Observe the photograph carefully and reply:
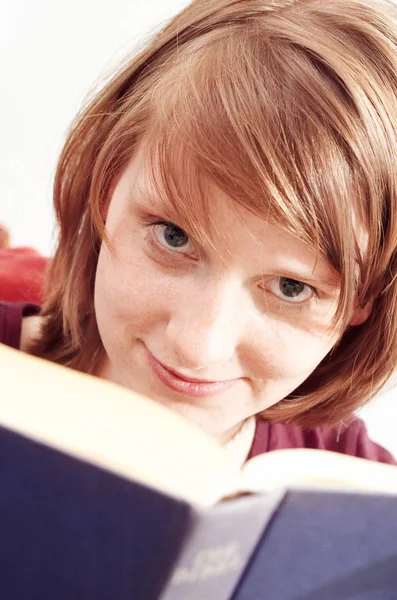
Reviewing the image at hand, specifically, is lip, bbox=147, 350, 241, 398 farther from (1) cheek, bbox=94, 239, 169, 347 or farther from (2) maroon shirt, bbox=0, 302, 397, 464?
(2) maroon shirt, bbox=0, 302, 397, 464

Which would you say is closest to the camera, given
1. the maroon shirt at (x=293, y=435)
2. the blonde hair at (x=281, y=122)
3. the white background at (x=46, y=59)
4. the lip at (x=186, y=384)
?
the blonde hair at (x=281, y=122)

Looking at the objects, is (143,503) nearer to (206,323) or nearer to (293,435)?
(206,323)

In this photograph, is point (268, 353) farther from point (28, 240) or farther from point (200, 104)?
point (28, 240)

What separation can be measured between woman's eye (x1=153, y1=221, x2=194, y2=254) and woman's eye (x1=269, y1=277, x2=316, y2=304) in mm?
78

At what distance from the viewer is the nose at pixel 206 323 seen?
63 cm

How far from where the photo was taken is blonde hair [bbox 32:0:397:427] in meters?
0.61

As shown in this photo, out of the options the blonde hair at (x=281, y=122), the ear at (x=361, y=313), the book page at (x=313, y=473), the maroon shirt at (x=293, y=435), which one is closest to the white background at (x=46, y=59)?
the maroon shirt at (x=293, y=435)

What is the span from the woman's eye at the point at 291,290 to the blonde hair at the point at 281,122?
3cm

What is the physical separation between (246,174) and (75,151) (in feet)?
1.02

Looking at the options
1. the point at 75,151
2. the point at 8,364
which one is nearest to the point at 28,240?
the point at 75,151

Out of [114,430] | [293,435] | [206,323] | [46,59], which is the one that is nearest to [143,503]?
[114,430]

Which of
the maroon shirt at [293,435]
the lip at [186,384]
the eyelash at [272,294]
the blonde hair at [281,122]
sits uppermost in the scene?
the blonde hair at [281,122]

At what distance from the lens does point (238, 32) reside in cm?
69

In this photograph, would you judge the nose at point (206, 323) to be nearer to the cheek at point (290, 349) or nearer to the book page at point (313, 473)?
the cheek at point (290, 349)
